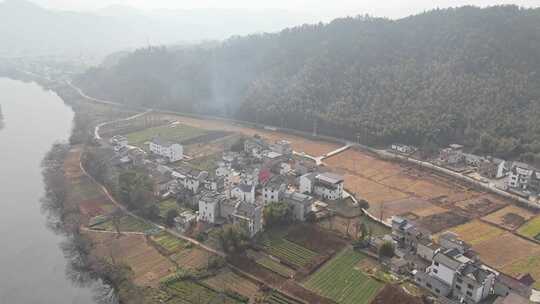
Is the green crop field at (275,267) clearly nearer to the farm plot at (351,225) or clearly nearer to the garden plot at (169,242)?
the garden plot at (169,242)

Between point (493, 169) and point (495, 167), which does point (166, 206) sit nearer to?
point (493, 169)

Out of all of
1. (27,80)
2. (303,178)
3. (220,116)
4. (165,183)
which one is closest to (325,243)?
(303,178)

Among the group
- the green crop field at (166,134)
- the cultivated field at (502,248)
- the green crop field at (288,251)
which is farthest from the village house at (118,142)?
the cultivated field at (502,248)

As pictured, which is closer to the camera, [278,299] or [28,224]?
[278,299]

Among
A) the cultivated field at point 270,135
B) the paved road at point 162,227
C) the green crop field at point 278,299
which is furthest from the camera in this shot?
the cultivated field at point 270,135

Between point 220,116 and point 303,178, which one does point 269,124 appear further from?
point 303,178

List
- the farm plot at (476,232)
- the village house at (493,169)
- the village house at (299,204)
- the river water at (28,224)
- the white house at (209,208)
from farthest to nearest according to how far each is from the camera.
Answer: the village house at (493,169), the village house at (299,204), the white house at (209,208), the farm plot at (476,232), the river water at (28,224)

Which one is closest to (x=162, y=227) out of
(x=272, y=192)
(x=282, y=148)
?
(x=272, y=192)
